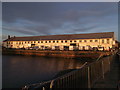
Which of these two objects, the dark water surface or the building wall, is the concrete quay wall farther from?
the dark water surface

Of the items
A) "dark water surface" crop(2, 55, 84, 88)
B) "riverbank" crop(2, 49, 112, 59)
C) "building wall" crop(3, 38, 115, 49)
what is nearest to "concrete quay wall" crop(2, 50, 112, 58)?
"riverbank" crop(2, 49, 112, 59)

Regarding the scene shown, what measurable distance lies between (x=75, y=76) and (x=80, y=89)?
82 centimetres

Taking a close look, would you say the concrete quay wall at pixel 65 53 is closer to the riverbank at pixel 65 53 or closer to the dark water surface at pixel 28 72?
the riverbank at pixel 65 53

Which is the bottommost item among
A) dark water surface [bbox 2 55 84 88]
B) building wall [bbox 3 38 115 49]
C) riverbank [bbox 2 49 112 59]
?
dark water surface [bbox 2 55 84 88]

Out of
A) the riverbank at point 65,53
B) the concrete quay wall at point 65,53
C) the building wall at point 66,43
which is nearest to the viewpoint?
the riverbank at point 65,53

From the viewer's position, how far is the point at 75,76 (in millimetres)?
4125

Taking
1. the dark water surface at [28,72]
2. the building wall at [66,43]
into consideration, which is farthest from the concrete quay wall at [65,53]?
the dark water surface at [28,72]

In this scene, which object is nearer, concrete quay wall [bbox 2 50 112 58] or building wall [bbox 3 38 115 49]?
concrete quay wall [bbox 2 50 112 58]

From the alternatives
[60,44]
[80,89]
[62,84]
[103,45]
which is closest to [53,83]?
[62,84]

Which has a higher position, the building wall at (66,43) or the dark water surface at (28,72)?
the building wall at (66,43)

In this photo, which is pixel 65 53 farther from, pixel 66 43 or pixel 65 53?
pixel 66 43

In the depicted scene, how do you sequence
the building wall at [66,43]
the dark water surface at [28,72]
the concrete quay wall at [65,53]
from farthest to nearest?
the building wall at [66,43]
the concrete quay wall at [65,53]
the dark water surface at [28,72]

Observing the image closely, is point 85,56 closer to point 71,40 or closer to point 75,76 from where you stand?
point 71,40

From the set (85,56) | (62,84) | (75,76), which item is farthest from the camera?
(85,56)
